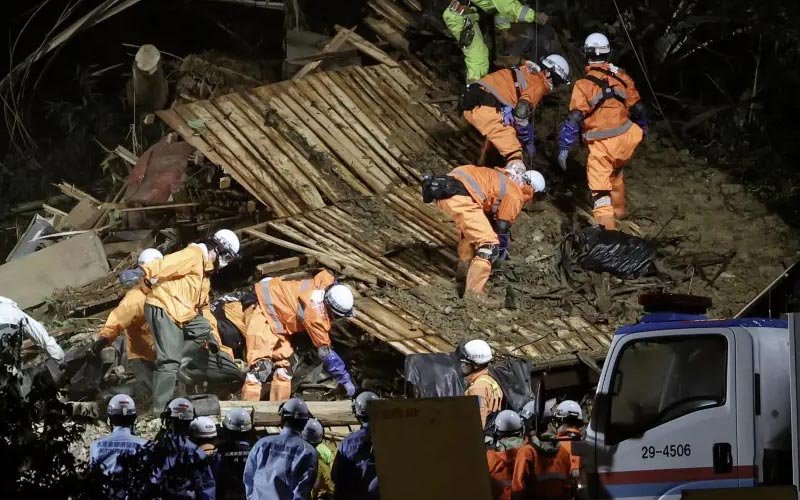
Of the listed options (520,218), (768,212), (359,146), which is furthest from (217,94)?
(768,212)

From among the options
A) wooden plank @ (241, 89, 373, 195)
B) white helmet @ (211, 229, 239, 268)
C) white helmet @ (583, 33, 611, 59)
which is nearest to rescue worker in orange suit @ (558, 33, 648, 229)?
white helmet @ (583, 33, 611, 59)

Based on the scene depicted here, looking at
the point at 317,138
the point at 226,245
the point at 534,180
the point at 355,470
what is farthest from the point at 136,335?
the point at 534,180

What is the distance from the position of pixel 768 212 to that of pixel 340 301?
5107mm

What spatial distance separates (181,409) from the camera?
8.89m

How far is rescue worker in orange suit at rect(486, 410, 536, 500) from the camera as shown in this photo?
7.63 metres

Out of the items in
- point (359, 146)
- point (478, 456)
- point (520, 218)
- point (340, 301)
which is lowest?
point (478, 456)

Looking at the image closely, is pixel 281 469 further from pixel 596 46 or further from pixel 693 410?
pixel 596 46

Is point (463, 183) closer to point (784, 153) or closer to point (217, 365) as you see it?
point (217, 365)

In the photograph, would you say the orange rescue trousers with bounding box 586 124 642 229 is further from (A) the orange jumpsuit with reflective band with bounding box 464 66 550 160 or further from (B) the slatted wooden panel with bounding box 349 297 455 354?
(B) the slatted wooden panel with bounding box 349 297 455 354

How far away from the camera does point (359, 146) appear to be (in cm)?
1348

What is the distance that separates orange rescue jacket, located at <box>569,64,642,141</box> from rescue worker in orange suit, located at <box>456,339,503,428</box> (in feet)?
10.4

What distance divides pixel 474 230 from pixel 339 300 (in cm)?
158

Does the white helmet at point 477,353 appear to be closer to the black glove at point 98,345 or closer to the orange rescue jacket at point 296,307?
the orange rescue jacket at point 296,307

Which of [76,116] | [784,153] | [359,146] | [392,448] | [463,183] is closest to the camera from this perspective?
[392,448]
